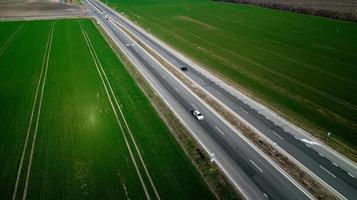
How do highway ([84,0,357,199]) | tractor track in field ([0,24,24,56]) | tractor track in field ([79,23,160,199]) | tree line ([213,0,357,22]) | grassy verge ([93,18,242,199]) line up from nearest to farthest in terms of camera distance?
grassy verge ([93,18,242,199]), tractor track in field ([79,23,160,199]), highway ([84,0,357,199]), tractor track in field ([0,24,24,56]), tree line ([213,0,357,22])

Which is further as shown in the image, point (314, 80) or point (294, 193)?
point (314, 80)

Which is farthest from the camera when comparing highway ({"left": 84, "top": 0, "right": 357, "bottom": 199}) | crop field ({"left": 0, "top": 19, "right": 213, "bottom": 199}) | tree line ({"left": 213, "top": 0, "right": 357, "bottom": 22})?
tree line ({"left": 213, "top": 0, "right": 357, "bottom": 22})

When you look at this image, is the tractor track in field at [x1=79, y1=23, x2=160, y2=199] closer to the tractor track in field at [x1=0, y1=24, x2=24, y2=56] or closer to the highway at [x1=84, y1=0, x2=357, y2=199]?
the highway at [x1=84, y1=0, x2=357, y2=199]

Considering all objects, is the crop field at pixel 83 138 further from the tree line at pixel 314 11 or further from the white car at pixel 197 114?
the tree line at pixel 314 11

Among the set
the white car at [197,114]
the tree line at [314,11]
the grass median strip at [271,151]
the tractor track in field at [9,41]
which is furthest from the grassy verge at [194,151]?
the tree line at [314,11]

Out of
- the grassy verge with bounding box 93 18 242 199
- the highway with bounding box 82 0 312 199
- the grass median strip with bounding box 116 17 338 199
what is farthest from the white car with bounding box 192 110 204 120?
the grass median strip with bounding box 116 17 338 199

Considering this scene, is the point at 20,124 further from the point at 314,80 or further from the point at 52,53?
the point at 314,80

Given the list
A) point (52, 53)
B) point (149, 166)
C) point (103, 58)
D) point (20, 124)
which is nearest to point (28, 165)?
point (20, 124)
